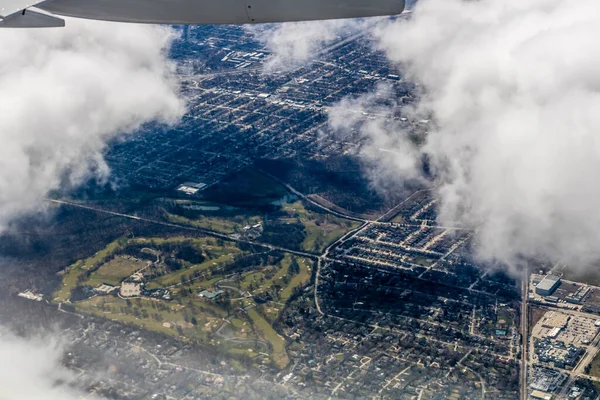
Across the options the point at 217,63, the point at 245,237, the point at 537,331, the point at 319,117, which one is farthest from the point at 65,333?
the point at 217,63

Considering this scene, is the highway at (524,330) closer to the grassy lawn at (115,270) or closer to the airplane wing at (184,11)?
the grassy lawn at (115,270)

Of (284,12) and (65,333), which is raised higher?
(284,12)

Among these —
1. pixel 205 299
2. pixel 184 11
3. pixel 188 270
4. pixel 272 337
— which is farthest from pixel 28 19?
pixel 188 270

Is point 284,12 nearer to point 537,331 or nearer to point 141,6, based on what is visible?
point 141,6

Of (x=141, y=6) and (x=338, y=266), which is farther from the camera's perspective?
(x=338, y=266)

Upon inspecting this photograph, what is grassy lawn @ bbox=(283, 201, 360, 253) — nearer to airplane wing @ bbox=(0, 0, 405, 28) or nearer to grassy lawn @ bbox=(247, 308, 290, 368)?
grassy lawn @ bbox=(247, 308, 290, 368)

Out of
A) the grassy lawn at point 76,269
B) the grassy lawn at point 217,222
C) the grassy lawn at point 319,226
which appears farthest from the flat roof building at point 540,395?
the grassy lawn at point 76,269

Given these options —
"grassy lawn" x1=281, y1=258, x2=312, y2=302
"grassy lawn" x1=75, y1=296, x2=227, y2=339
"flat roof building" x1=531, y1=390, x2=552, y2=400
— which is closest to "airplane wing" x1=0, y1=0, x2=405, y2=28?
"flat roof building" x1=531, y1=390, x2=552, y2=400
